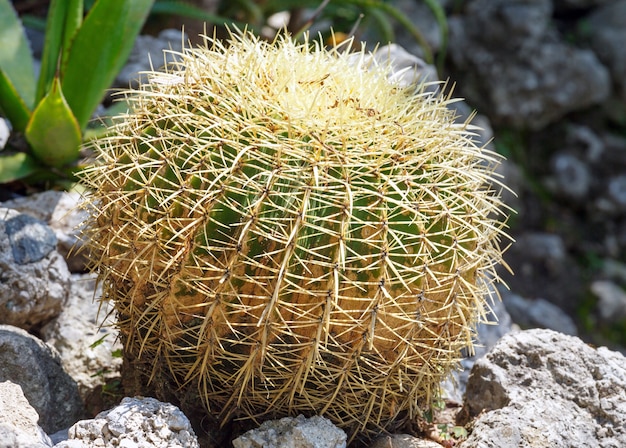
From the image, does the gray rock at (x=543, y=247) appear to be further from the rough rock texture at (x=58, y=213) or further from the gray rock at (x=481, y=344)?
the rough rock texture at (x=58, y=213)

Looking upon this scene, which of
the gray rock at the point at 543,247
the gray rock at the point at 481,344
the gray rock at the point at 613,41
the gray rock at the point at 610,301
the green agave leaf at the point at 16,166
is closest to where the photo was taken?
the gray rock at the point at 481,344

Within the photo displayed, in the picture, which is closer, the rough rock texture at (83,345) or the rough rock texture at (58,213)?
the rough rock texture at (83,345)

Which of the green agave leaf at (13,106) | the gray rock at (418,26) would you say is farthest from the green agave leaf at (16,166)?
the gray rock at (418,26)

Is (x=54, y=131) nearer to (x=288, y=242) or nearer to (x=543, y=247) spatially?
(x=288, y=242)

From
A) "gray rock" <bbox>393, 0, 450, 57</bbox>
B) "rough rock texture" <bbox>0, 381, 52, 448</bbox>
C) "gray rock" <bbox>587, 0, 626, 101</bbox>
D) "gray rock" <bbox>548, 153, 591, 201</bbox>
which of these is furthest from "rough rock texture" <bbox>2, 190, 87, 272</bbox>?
"gray rock" <bbox>587, 0, 626, 101</bbox>

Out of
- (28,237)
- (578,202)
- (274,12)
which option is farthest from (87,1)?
(578,202)

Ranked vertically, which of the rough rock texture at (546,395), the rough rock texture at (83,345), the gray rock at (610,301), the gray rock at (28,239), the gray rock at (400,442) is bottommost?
the gray rock at (610,301)

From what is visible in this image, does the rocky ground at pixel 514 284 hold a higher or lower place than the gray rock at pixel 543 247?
higher

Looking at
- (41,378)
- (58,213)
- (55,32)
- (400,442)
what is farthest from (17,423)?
(55,32)

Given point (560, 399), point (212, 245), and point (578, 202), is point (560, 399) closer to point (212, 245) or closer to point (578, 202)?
point (212, 245)

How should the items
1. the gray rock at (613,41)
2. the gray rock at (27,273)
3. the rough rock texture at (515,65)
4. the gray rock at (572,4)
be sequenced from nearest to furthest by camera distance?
the gray rock at (27,273) < the rough rock texture at (515,65) < the gray rock at (613,41) < the gray rock at (572,4)
